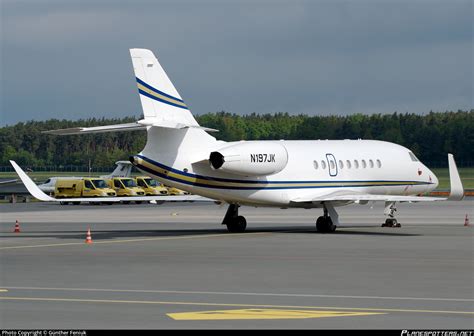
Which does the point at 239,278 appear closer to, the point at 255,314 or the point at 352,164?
the point at 255,314

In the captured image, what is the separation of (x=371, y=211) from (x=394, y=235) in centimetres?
2281

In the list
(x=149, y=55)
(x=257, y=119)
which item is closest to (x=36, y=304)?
(x=149, y=55)

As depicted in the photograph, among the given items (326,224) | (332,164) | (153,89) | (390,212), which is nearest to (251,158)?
(153,89)

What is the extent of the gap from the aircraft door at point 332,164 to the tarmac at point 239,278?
242cm

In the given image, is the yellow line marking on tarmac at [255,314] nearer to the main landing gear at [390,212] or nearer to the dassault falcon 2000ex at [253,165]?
the dassault falcon 2000ex at [253,165]

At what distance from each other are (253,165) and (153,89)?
14.8 ft

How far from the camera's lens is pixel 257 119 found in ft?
497

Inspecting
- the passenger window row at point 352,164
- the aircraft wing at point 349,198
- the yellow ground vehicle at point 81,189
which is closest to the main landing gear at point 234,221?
the aircraft wing at point 349,198

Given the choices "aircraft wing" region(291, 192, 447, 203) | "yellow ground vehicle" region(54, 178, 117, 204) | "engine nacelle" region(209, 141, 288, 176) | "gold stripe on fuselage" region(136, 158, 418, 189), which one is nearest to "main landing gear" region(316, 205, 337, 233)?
"aircraft wing" region(291, 192, 447, 203)

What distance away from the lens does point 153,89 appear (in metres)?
35.4

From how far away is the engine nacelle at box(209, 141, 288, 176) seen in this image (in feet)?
118

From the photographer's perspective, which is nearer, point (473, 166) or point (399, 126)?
point (473, 166)

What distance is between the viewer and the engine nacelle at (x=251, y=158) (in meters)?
Answer: 36.0

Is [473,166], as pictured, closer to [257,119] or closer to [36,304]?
[257,119]
